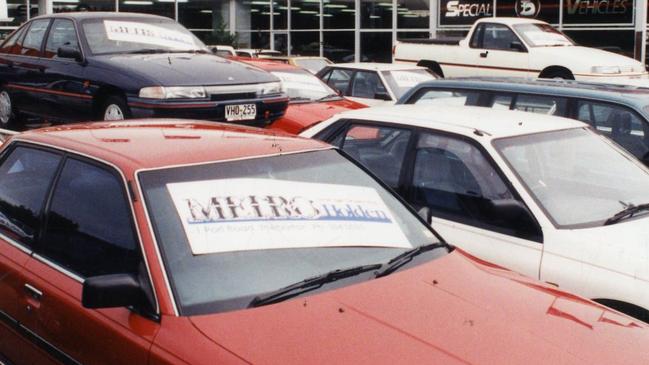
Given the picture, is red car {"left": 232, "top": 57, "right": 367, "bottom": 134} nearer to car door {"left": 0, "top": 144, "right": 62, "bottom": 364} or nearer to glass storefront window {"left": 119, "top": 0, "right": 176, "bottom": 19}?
car door {"left": 0, "top": 144, "right": 62, "bottom": 364}

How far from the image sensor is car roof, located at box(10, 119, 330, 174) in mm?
3598

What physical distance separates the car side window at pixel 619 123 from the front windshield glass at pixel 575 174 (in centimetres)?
128

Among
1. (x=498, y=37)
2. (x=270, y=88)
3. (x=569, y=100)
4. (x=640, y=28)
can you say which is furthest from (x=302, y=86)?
(x=640, y=28)

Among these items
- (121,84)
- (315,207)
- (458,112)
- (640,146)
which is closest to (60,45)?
(121,84)

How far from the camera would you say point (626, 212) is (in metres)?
4.82

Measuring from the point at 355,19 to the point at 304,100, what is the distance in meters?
17.1

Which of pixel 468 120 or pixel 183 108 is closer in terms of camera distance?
pixel 468 120

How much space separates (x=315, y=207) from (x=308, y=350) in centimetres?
89

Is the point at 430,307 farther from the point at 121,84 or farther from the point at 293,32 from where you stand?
the point at 293,32

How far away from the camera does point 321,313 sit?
120 inches

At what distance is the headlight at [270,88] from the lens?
890cm

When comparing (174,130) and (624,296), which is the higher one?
(174,130)

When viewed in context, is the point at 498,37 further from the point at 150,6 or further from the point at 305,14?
the point at 150,6

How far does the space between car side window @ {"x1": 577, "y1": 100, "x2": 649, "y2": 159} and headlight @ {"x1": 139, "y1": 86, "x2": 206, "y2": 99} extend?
3570 millimetres
